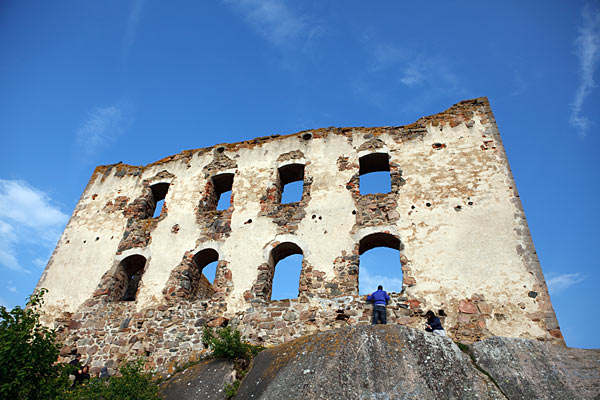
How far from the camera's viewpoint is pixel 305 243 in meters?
11.6

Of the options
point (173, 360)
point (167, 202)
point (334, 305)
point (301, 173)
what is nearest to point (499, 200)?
point (334, 305)

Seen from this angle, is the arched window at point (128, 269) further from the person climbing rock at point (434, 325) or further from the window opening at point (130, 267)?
the person climbing rock at point (434, 325)

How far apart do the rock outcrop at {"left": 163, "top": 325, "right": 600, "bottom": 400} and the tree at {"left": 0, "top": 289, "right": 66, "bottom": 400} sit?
110 inches

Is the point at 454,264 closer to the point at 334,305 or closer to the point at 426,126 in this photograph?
the point at 334,305

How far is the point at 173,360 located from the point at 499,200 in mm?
9293

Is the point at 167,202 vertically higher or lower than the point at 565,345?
higher

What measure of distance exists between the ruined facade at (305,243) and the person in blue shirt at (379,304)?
33 centimetres

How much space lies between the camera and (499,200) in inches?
428

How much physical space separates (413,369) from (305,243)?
17.2 feet

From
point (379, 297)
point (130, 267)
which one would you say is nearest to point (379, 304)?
point (379, 297)

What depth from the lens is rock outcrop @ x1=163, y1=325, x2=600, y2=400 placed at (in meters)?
6.62

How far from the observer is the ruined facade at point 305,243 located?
32.6 ft

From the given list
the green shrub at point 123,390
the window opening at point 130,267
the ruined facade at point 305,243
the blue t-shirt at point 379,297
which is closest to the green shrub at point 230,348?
the ruined facade at point 305,243

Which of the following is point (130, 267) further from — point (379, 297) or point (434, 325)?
point (434, 325)
